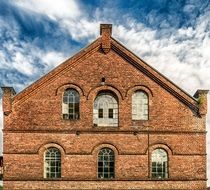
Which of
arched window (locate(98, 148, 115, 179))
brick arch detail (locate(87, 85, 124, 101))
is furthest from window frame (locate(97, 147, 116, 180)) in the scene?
brick arch detail (locate(87, 85, 124, 101))

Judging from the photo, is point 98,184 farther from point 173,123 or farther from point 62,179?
point 173,123

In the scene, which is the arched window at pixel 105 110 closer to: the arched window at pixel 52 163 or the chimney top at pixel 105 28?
the arched window at pixel 52 163

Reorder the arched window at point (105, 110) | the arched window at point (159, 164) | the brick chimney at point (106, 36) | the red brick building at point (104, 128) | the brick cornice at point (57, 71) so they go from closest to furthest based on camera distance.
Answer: the red brick building at point (104, 128) → the arched window at point (159, 164) → the brick cornice at point (57, 71) → the arched window at point (105, 110) → the brick chimney at point (106, 36)

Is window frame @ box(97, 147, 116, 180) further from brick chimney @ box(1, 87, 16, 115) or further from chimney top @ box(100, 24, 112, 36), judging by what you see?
chimney top @ box(100, 24, 112, 36)

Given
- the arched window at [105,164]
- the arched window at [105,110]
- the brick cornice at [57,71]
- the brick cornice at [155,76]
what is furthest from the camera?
the brick cornice at [155,76]

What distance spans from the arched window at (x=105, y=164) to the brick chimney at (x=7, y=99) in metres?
5.89

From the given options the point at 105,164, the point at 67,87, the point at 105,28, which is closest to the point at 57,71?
the point at 67,87

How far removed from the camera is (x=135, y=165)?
23875mm

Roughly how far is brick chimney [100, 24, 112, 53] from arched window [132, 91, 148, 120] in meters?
3.33

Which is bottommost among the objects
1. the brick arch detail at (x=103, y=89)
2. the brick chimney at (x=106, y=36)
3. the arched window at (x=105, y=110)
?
the arched window at (x=105, y=110)

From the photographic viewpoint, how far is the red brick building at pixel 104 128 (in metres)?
23.7

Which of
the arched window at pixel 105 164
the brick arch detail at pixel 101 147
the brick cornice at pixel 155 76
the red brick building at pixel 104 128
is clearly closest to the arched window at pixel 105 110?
the red brick building at pixel 104 128

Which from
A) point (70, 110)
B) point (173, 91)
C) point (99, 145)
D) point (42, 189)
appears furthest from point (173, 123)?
point (42, 189)

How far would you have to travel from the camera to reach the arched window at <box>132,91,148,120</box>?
24.7 m
